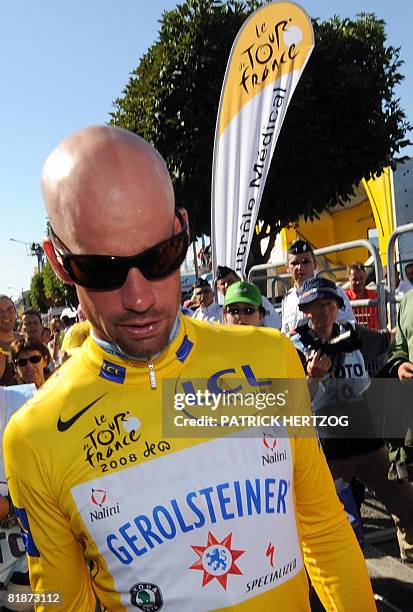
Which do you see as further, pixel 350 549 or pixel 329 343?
pixel 329 343

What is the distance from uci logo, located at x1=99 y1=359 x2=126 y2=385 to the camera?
138 centimetres

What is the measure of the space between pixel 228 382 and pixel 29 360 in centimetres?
317

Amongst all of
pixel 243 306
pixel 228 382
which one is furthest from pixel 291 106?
pixel 228 382

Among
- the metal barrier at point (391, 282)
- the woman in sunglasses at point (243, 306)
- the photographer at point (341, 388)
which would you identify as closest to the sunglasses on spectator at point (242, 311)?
the woman in sunglasses at point (243, 306)

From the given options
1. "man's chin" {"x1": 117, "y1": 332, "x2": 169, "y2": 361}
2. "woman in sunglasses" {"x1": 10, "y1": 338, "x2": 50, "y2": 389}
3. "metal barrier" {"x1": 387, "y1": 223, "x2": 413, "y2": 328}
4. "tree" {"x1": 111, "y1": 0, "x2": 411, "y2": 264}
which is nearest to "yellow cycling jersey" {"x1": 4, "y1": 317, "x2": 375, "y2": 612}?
"man's chin" {"x1": 117, "y1": 332, "x2": 169, "y2": 361}

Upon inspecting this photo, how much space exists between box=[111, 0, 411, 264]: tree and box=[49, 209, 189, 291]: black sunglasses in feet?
40.4

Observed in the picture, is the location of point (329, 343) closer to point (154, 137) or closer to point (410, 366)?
point (410, 366)

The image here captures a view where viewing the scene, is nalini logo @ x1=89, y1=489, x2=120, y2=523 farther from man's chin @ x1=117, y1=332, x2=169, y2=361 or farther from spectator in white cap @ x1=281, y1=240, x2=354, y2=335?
spectator in white cap @ x1=281, y1=240, x2=354, y2=335

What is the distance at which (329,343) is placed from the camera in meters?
3.59

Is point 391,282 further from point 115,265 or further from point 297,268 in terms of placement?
point 115,265

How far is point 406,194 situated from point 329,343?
44.2ft

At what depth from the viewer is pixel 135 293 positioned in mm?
1193

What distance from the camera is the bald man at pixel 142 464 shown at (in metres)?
1.19

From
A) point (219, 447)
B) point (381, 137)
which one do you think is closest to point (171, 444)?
point (219, 447)
